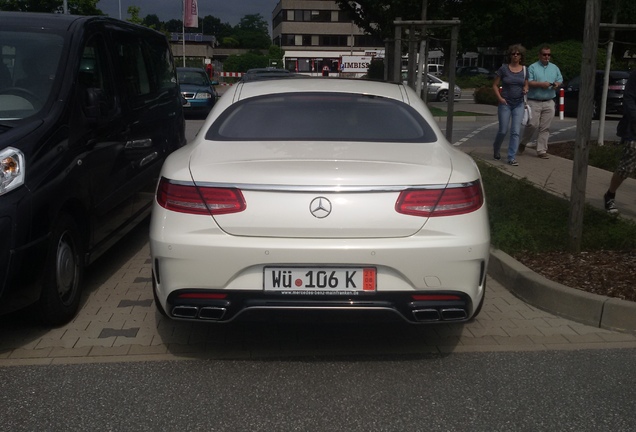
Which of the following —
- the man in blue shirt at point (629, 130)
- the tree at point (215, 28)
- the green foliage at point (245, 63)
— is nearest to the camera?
the man in blue shirt at point (629, 130)

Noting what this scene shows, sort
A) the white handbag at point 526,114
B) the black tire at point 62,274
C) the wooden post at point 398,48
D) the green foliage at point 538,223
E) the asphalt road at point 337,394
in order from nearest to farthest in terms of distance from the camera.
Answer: the asphalt road at point 337,394, the black tire at point 62,274, the green foliage at point 538,223, the white handbag at point 526,114, the wooden post at point 398,48

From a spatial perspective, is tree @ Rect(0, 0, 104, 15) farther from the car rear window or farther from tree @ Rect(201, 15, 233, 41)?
tree @ Rect(201, 15, 233, 41)

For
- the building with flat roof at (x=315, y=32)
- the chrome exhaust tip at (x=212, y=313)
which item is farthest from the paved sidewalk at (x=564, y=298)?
the building with flat roof at (x=315, y=32)

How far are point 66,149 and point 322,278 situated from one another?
2.13m

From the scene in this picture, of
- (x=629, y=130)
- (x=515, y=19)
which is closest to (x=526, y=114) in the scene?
(x=629, y=130)

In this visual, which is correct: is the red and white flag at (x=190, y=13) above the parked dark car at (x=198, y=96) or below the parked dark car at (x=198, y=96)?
above

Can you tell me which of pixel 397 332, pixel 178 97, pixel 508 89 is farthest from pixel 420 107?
pixel 508 89

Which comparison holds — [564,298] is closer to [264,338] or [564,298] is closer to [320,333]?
[320,333]

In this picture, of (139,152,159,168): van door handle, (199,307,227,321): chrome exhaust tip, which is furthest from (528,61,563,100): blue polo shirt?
(199,307,227,321): chrome exhaust tip

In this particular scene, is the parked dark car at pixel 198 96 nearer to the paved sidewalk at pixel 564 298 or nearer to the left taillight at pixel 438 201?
the paved sidewalk at pixel 564 298

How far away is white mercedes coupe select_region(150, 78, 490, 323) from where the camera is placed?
12.8 feet

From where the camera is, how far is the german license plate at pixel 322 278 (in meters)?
3.93

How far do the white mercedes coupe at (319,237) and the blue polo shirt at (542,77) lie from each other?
26.5ft

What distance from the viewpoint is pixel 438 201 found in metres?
4.00
